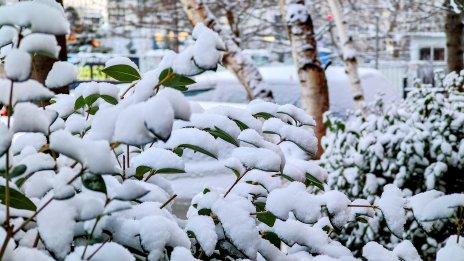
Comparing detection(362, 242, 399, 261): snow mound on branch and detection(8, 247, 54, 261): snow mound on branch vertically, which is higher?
detection(8, 247, 54, 261): snow mound on branch

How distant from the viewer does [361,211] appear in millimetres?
1503

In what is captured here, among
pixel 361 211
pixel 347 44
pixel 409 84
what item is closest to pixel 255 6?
pixel 409 84

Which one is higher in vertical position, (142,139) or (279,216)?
(142,139)

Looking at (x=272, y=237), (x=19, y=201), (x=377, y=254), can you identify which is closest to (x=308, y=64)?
(x=377, y=254)

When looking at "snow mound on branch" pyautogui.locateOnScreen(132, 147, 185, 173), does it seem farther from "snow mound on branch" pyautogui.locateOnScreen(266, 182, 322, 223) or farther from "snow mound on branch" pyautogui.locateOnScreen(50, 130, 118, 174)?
"snow mound on branch" pyautogui.locateOnScreen(50, 130, 118, 174)

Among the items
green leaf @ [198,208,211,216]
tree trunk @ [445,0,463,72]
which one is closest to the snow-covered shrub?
green leaf @ [198,208,211,216]

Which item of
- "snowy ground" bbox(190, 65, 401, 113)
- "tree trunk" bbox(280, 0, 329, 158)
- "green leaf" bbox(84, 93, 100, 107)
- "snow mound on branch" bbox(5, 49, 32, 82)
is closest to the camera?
"snow mound on branch" bbox(5, 49, 32, 82)

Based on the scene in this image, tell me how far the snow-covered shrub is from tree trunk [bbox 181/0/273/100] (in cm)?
112

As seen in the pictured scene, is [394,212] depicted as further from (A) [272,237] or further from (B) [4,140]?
(B) [4,140]

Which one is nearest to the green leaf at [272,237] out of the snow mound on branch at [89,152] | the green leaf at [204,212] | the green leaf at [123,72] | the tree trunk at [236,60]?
the green leaf at [204,212]

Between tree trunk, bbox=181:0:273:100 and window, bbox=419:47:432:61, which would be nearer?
tree trunk, bbox=181:0:273:100

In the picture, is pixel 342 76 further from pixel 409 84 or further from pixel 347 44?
pixel 409 84

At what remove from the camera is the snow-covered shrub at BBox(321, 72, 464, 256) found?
346 cm

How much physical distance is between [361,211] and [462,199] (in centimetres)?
29
